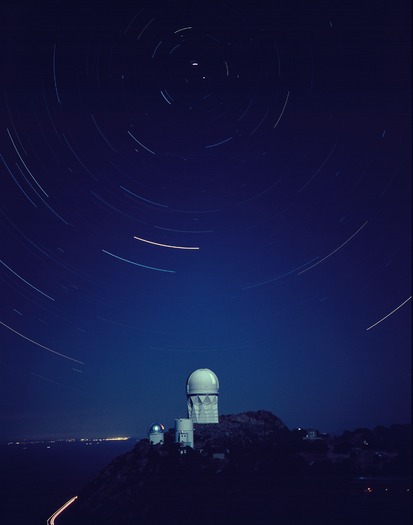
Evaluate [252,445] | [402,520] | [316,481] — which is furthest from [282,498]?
[252,445]

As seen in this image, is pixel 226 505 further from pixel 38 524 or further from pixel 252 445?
pixel 38 524

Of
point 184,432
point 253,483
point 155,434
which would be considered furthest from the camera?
point 155,434

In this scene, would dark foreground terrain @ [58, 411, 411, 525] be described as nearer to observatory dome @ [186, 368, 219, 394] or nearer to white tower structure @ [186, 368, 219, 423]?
white tower structure @ [186, 368, 219, 423]

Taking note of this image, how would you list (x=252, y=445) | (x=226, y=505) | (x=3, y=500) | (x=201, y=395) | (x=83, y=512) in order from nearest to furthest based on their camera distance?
1. (x=226, y=505)
2. (x=83, y=512)
3. (x=252, y=445)
4. (x=201, y=395)
5. (x=3, y=500)

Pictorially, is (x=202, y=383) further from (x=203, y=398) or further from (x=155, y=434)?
(x=155, y=434)

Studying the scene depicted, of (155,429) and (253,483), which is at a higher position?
(155,429)

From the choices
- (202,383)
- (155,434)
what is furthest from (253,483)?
(202,383)

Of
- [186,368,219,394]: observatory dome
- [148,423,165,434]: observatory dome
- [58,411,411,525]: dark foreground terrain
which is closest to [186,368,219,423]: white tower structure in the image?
[186,368,219,394]: observatory dome

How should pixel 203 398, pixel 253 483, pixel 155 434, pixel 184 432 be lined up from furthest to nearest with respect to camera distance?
1. pixel 203 398
2. pixel 155 434
3. pixel 184 432
4. pixel 253 483
